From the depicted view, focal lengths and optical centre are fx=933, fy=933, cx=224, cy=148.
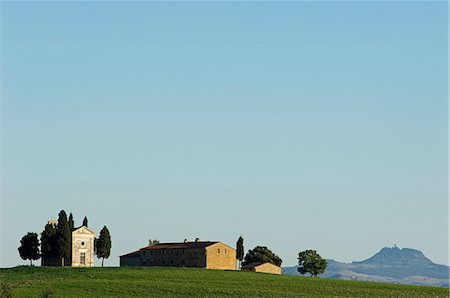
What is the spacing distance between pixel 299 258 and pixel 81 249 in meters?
34.4

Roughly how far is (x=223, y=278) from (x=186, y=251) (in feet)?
104

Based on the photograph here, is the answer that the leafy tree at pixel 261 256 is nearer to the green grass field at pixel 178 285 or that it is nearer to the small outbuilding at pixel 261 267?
the small outbuilding at pixel 261 267

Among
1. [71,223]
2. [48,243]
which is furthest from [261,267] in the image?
[48,243]

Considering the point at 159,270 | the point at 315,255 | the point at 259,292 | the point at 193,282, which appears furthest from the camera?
the point at 315,255

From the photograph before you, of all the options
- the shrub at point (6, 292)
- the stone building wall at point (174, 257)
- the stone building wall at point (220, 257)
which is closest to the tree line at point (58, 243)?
the stone building wall at point (174, 257)

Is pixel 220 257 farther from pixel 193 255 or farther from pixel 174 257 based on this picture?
pixel 174 257

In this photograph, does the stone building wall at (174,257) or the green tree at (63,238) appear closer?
the green tree at (63,238)

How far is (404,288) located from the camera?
108375 mm

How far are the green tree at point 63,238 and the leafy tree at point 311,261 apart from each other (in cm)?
3681

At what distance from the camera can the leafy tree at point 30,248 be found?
142 metres

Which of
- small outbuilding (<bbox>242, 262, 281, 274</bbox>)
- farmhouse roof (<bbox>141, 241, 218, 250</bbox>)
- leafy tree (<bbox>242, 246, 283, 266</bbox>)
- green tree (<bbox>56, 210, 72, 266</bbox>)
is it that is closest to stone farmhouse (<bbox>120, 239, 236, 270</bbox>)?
farmhouse roof (<bbox>141, 241, 218, 250</bbox>)

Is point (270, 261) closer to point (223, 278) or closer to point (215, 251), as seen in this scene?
point (215, 251)

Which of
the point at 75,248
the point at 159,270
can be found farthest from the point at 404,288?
the point at 75,248

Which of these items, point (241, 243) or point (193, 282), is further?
point (241, 243)
